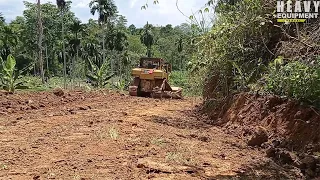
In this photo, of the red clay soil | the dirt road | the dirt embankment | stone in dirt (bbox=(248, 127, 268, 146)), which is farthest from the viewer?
stone in dirt (bbox=(248, 127, 268, 146))

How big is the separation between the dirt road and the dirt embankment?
9.8 inches

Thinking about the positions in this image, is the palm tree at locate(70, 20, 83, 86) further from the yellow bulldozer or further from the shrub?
the shrub

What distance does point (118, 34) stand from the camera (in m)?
44.4

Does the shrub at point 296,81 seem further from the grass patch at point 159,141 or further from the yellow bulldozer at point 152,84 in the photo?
the yellow bulldozer at point 152,84

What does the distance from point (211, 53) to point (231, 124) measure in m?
2.10

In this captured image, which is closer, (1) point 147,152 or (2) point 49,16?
(1) point 147,152

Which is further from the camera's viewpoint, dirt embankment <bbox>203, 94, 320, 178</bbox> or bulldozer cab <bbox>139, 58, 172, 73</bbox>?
bulldozer cab <bbox>139, 58, 172, 73</bbox>

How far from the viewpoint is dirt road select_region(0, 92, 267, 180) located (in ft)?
13.4

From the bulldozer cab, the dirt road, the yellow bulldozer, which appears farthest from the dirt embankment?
the bulldozer cab

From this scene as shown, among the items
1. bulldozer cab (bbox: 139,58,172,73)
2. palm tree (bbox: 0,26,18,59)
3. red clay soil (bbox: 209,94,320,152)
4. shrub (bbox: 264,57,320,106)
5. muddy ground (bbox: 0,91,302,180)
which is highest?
palm tree (bbox: 0,26,18,59)

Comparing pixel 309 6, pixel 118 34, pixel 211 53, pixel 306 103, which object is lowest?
pixel 306 103

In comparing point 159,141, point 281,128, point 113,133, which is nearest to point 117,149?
point 159,141

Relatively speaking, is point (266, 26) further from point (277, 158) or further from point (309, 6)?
point (277, 158)

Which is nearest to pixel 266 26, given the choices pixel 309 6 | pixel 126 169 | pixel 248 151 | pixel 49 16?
pixel 309 6
